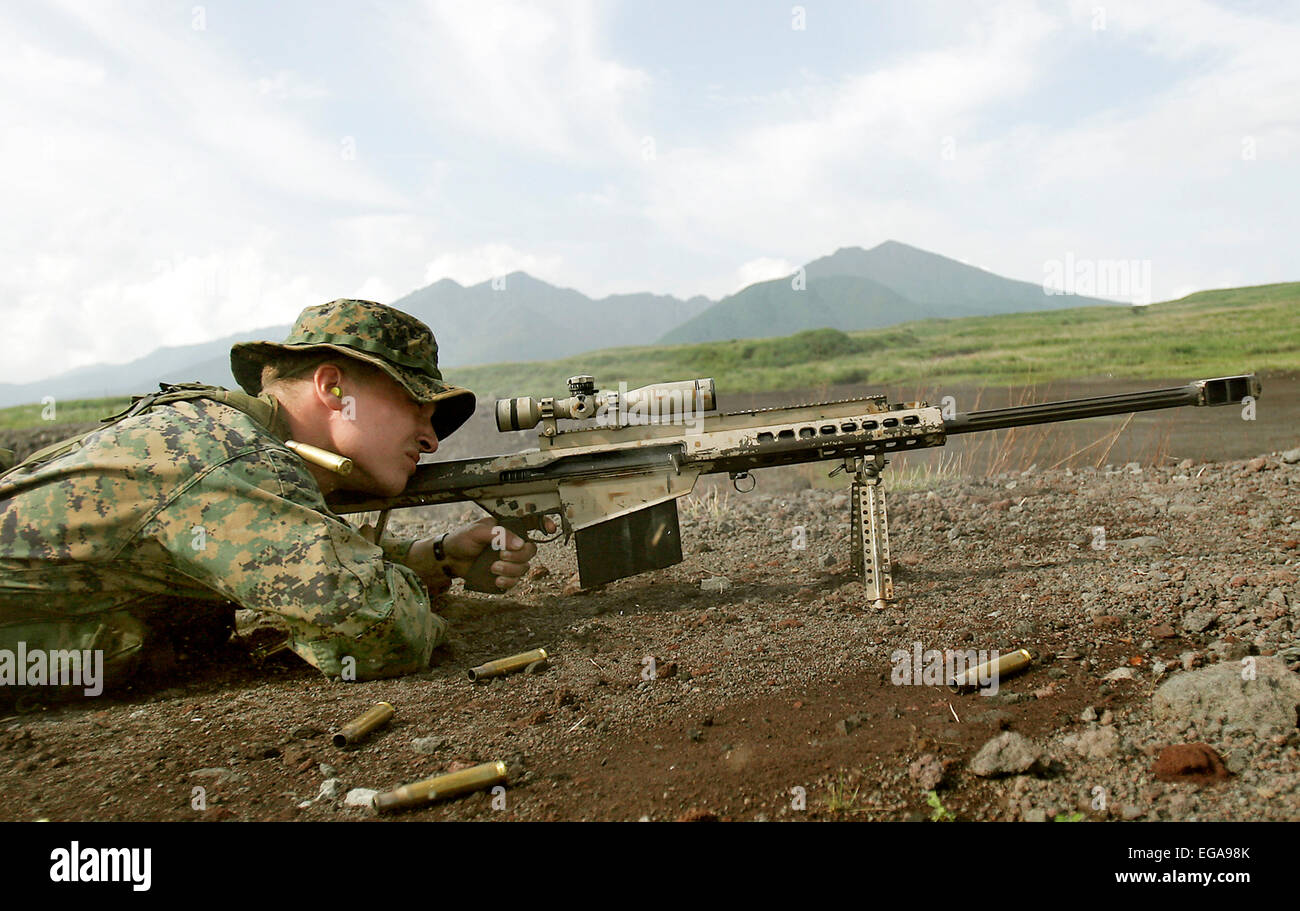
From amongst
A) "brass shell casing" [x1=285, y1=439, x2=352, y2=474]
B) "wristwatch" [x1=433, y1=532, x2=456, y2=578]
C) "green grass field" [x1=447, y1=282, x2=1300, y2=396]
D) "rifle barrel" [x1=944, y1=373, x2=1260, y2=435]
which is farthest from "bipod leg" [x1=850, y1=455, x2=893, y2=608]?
"green grass field" [x1=447, y1=282, x2=1300, y2=396]

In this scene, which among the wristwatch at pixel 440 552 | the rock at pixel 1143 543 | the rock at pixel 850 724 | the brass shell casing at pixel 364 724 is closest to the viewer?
the rock at pixel 850 724

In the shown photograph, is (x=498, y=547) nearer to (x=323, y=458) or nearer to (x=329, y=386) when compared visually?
(x=323, y=458)

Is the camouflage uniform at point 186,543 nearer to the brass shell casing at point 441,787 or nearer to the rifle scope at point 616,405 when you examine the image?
the brass shell casing at point 441,787

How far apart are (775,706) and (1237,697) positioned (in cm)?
182

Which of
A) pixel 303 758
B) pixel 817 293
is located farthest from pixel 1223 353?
pixel 817 293

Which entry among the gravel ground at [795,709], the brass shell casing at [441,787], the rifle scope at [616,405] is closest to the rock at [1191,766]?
the gravel ground at [795,709]

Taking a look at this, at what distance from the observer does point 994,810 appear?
2.66 metres

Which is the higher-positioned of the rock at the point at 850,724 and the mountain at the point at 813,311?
the mountain at the point at 813,311

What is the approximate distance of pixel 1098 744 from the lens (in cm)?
296

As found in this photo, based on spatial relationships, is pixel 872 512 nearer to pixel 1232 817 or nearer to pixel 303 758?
pixel 1232 817

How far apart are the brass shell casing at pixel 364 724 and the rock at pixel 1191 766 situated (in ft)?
10.3

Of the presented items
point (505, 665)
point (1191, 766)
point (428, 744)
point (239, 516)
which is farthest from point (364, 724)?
point (1191, 766)

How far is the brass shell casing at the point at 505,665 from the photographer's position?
14.3 ft
